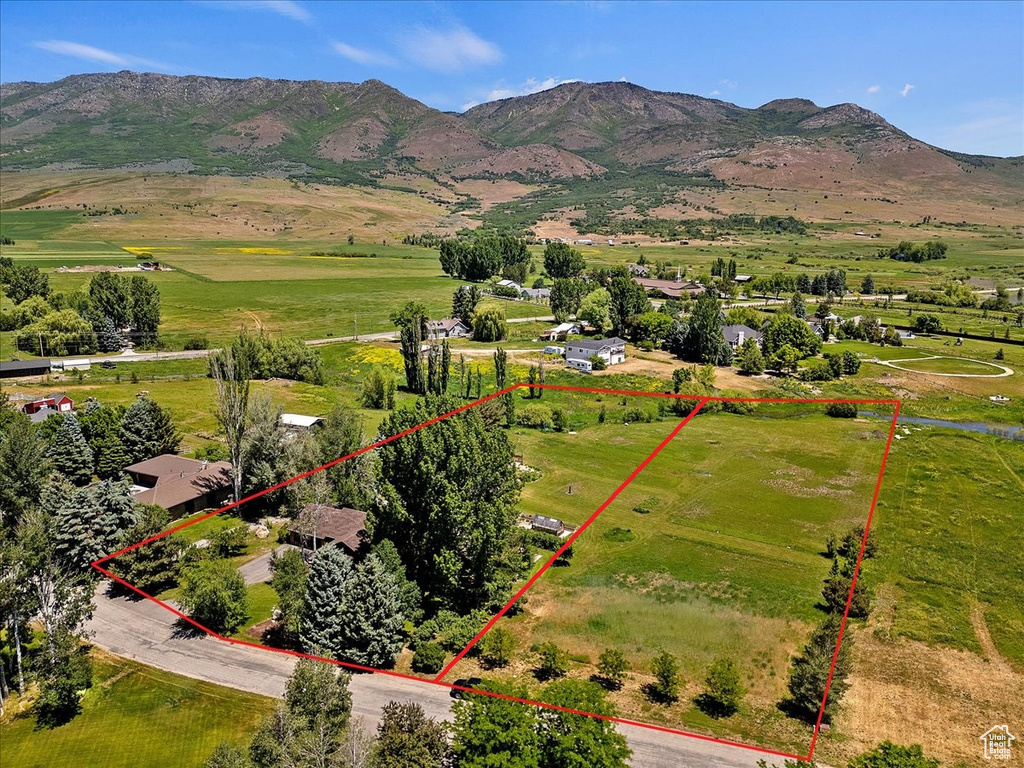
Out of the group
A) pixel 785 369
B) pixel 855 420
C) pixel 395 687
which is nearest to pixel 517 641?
pixel 395 687

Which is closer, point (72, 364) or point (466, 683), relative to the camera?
point (466, 683)

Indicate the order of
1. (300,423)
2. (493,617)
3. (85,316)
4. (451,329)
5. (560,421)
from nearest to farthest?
1. (493,617)
2. (300,423)
3. (560,421)
4. (85,316)
5. (451,329)

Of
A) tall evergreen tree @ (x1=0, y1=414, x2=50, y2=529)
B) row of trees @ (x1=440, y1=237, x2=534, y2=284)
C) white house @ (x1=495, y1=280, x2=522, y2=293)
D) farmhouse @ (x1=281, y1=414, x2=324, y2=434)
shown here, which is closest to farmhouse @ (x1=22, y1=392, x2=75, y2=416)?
tall evergreen tree @ (x1=0, y1=414, x2=50, y2=529)

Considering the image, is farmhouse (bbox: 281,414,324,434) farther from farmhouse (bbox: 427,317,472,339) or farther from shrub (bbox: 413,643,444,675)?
farmhouse (bbox: 427,317,472,339)

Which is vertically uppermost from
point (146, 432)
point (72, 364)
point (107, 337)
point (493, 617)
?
point (107, 337)

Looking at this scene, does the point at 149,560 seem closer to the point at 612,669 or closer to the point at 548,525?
the point at 548,525

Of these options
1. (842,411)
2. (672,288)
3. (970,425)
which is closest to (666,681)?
(842,411)

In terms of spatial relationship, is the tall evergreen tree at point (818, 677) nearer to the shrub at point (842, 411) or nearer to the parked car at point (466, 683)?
the parked car at point (466, 683)
